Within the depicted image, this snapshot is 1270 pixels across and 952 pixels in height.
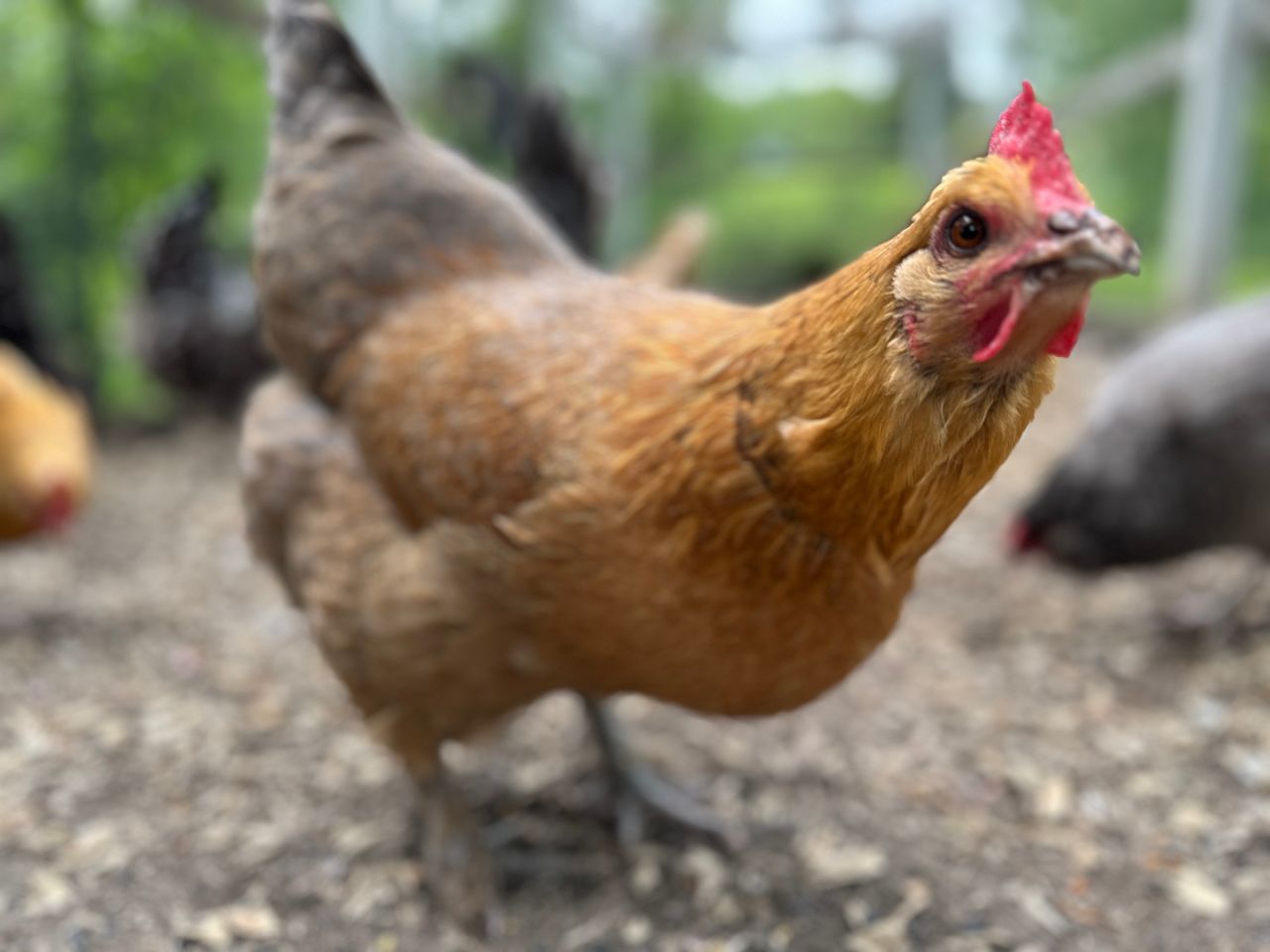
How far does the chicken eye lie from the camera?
3.38ft

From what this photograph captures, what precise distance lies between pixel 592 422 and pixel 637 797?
1.14m

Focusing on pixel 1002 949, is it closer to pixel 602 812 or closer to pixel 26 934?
pixel 602 812

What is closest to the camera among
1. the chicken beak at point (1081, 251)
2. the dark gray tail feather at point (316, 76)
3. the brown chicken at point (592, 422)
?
the chicken beak at point (1081, 251)

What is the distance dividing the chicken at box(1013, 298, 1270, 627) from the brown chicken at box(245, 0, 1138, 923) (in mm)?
1754

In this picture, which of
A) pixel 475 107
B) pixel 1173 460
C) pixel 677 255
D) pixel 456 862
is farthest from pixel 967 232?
pixel 475 107

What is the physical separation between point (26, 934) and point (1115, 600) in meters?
3.36

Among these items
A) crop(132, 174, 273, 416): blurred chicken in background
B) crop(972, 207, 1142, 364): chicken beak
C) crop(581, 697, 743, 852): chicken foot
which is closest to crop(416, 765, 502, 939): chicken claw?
crop(581, 697, 743, 852): chicken foot

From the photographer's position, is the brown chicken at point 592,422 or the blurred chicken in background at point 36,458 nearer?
the brown chicken at point 592,422

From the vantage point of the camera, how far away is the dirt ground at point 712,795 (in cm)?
197

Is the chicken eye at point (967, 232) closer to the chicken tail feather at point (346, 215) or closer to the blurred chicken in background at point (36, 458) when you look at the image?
the chicken tail feather at point (346, 215)

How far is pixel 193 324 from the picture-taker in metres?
5.21

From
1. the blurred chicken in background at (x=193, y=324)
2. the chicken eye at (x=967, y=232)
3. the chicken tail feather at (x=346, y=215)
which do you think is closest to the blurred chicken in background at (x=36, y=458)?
the blurred chicken in background at (x=193, y=324)

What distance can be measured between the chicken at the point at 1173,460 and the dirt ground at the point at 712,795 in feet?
1.23

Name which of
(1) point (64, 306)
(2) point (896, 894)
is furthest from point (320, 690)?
(1) point (64, 306)
